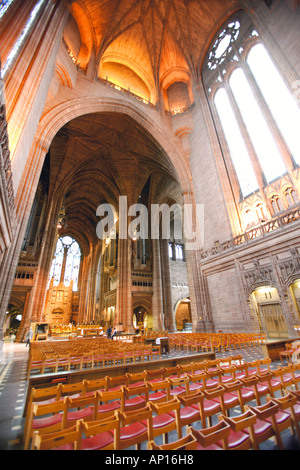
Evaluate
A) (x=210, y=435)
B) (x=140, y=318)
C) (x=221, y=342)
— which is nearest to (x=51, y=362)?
(x=210, y=435)

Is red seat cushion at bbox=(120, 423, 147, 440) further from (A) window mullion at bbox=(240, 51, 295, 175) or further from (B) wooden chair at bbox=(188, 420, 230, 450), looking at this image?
(A) window mullion at bbox=(240, 51, 295, 175)

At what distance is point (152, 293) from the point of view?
21.2m

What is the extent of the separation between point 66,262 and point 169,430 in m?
35.7

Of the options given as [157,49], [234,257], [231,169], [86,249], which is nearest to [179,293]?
[234,257]

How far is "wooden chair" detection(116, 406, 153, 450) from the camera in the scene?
1.61 meters

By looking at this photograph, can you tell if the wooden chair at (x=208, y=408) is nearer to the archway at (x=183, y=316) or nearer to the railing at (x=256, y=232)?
the railing at (x=256, y=232)

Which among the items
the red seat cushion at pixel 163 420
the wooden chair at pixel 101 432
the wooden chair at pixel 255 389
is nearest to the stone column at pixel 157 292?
the wooden chair at pixel 255 389

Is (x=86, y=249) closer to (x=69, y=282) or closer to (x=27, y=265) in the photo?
(x=69, y=282)

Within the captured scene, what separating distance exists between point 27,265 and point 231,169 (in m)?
17.5

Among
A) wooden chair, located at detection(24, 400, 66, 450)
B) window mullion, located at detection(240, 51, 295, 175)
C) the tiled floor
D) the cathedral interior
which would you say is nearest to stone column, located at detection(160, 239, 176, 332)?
the cathedral interior

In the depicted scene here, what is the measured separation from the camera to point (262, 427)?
6.32 ft

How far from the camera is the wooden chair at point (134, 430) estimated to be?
1.61m

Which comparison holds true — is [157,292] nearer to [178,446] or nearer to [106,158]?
[106,158]
